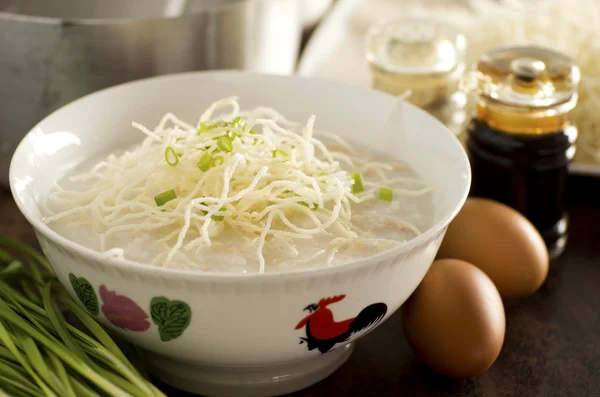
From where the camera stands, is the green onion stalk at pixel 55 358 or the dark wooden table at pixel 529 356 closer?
the green onion stalk at pixel 55 358

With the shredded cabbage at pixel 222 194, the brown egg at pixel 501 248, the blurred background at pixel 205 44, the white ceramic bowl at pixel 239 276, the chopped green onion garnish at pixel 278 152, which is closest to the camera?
the white ceramic bowl at pixel 239 276

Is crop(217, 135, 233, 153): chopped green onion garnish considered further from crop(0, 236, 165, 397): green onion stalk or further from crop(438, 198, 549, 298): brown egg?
crop(438, 198, 549, 298): brown egg

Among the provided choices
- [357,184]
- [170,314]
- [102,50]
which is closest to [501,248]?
[357,184]

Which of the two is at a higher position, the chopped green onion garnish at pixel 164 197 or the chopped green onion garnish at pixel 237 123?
the chopped green onion garnish at pixel 237 123

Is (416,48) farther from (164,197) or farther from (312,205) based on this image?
(164,197)

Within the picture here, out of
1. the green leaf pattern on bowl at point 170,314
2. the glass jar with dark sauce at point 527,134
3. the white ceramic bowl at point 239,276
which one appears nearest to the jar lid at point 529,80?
the glass jar with dark sauce at point 527,134

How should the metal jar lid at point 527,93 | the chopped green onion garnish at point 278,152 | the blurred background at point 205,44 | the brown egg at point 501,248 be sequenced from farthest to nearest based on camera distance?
1. the blurred background at point 205,44
2. the metal jar lid at point 527,93
3. the brown egg at point 501,248
4. the chopped green onion garnish at point 278,152

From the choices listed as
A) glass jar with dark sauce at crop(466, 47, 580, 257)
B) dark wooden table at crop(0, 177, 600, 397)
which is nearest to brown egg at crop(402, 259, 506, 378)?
dark wooden table at crop(0, 177, 600, 397)

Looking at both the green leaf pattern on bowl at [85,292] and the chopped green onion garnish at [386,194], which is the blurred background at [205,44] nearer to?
the chopped green onion garnish at [386,194]
